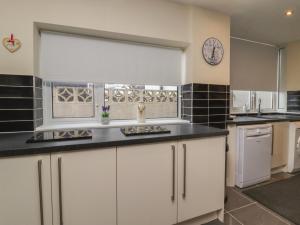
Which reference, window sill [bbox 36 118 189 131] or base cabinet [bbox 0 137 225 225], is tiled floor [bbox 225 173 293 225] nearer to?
base cabinet [bbox 0 137 225 225]

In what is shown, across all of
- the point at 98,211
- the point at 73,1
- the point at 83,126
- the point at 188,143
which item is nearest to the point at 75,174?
the point at 98,211

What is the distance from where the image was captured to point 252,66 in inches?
123

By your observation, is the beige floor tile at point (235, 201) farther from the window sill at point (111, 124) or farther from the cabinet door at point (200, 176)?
the window sill at point (111, 124)

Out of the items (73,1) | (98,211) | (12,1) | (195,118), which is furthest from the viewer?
(195,118)

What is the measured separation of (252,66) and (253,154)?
167 centimetres

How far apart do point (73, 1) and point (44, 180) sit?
4.98ft

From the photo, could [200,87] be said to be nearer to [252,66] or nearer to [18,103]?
[252,66]

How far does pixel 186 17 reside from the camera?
2.02 metres

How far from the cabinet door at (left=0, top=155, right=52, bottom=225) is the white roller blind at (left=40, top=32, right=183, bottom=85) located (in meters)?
0.94

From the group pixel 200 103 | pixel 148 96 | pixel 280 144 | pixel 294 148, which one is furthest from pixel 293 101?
pixel 148 96

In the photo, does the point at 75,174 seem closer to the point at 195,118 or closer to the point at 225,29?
the point at 195,118

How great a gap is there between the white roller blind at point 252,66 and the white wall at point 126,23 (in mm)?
851

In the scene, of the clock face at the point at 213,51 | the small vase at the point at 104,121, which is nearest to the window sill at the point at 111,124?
the small vase at the point at 104,121

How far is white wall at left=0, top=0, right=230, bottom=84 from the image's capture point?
1.47 metres
